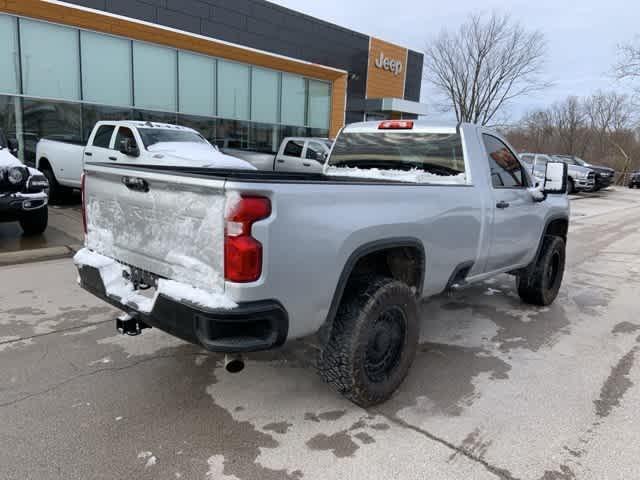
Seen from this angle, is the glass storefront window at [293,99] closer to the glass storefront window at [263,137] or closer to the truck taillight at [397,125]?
the glass storefront window at [263,137]

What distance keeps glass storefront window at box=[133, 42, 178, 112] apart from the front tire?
41.9 ft

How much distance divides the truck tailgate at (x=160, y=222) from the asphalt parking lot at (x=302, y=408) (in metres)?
0.85

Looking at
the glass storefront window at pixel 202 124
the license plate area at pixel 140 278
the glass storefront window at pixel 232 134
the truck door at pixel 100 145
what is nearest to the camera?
the license plate area at pixel 140 278

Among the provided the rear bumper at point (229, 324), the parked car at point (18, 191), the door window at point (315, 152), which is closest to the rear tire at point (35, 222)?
the parked car at point (18, 191)

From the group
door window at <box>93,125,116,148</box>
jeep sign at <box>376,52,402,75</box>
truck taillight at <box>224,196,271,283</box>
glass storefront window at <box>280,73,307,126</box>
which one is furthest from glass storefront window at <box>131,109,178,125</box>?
truck taillight at <box>224,196,271,283</box>

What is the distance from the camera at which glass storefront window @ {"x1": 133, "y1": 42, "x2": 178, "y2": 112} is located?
547 inches

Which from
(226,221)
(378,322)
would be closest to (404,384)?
(378,322)

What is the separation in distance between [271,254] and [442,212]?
1.55m

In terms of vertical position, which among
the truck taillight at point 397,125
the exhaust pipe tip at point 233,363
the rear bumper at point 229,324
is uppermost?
the truck taillight at point 397,125

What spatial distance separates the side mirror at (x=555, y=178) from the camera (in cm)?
466

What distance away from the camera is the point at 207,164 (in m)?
8.45

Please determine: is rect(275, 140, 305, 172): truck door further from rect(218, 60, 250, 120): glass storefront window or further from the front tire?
the front tire

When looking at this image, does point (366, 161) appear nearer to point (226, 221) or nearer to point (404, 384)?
point (404, 384)

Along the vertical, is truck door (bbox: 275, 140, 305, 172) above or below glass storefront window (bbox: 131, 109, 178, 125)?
below
